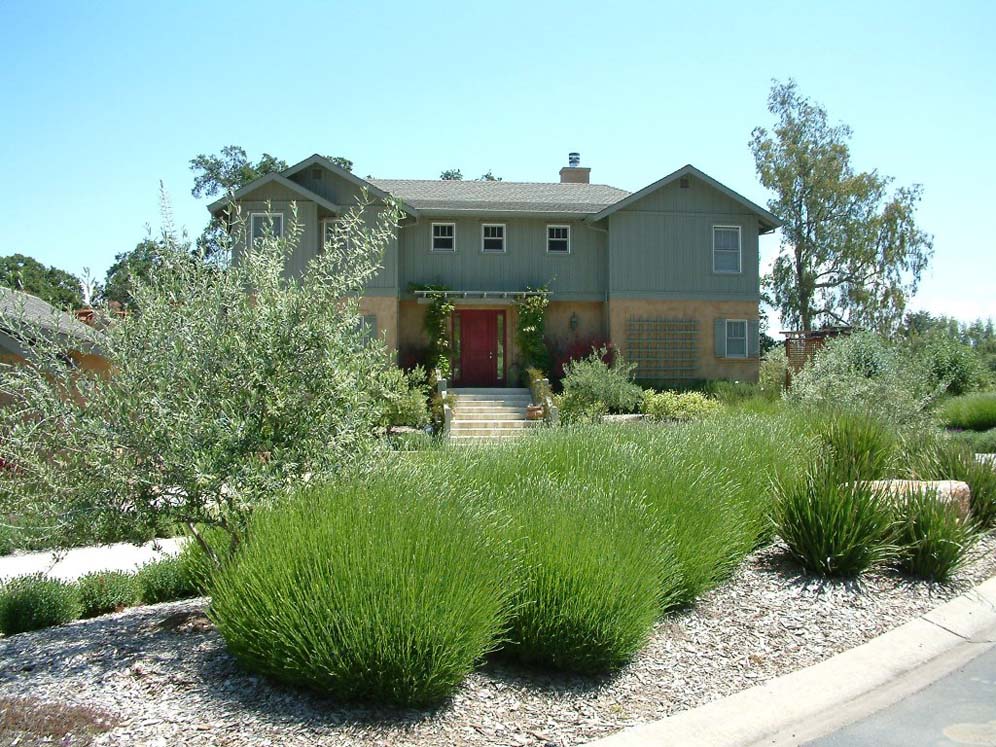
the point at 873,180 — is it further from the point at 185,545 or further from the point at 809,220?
the point at 185,545

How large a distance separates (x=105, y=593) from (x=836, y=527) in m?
6.37

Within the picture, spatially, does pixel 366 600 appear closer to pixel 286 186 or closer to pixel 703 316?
pixel 286 186

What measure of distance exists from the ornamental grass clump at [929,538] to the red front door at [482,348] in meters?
19.2

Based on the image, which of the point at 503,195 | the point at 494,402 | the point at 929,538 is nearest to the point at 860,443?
the point at 929,538

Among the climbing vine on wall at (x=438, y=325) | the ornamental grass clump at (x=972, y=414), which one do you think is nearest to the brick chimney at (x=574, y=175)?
the climbing vine on wall at (x=438, y=325)

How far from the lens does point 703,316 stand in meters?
26.8

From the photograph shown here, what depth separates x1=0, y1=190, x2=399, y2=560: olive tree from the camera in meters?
5.48

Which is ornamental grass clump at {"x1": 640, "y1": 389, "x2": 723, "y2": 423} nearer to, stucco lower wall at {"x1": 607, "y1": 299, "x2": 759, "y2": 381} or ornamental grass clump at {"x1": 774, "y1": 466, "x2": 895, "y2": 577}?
stucco lower wall at {"x1": 607, "y1": 299, "x2": 759, "y2": 381}

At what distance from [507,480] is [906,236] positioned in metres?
38.3

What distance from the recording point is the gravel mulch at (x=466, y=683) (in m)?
4.36

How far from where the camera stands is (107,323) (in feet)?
20.8

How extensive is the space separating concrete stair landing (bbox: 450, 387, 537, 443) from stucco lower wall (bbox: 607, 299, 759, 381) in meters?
3.64

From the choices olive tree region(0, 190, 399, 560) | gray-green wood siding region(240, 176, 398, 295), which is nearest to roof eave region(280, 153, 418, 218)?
gray-green wood siding region(240, 176, 398, 295)

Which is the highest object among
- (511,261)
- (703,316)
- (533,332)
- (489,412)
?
(511,261)
